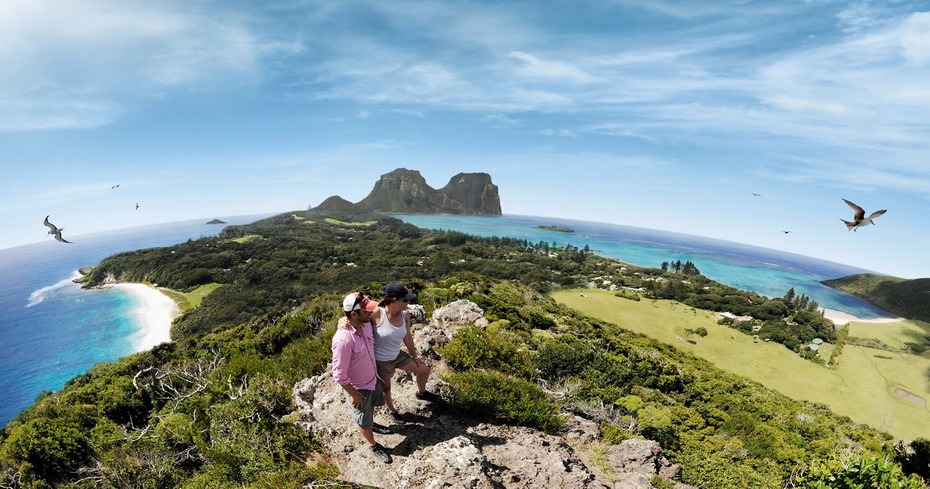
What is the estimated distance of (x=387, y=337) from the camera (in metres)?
4.98

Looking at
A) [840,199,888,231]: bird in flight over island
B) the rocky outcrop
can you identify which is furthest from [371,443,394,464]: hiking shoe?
[840,199,888,231]: bird in flight over island

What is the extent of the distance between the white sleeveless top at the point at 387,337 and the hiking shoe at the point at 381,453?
1.21m

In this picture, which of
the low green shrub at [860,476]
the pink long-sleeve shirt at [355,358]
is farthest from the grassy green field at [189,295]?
the low green shrub at [860,476]

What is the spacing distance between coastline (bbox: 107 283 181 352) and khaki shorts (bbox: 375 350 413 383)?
66347 mm

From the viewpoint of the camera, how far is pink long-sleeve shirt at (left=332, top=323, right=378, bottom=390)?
14.3 ft

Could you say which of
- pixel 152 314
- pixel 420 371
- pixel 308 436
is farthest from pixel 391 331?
pixel 152 314

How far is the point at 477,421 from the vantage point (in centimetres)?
613

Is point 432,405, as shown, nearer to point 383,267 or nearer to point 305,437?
point 305,437

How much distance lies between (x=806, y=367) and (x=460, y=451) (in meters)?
58.3

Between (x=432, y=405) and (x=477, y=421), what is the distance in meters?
0.92

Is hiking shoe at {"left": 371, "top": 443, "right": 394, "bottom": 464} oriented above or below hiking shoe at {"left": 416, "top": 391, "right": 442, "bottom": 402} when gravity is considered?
below

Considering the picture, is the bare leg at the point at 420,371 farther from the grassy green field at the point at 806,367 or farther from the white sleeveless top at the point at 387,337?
the grassy green field at the point at 806,367

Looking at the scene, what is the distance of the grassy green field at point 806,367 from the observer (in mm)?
35125

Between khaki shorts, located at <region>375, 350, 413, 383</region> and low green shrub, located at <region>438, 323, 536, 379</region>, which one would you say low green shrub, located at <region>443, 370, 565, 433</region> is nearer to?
low green shrub, located at <region>438, 323, 536, 379</region>
